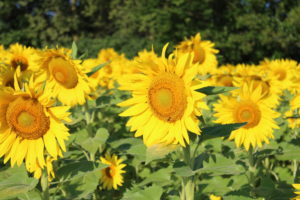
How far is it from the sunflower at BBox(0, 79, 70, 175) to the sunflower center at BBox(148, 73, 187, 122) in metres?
0.66

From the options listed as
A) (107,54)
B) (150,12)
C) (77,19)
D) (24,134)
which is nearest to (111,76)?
(107,54)

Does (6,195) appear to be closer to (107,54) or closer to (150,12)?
(107,54)

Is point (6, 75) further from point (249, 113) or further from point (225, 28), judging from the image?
point (225, 28)

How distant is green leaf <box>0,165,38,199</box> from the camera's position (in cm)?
249

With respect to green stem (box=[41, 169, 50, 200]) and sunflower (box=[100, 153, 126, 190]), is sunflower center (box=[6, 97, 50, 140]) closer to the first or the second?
green stem (box=[41, 169, 50, 200])

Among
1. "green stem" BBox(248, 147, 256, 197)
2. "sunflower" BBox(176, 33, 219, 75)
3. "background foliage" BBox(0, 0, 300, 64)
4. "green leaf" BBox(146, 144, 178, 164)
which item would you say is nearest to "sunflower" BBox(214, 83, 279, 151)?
"green stem" BBox(248, 147, 256, 197)

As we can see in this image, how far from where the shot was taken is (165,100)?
2.47 meters

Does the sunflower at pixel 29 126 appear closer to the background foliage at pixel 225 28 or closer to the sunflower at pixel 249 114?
the sunflower at pixel 249 114

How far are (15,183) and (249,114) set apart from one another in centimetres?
239

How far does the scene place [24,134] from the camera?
269 cm

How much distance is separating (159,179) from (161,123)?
1706 millimetres

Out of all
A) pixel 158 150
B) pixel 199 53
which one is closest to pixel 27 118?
pixel 158 150

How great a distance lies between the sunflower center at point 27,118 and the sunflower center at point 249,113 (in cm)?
202

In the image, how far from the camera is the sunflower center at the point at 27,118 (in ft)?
8.43
